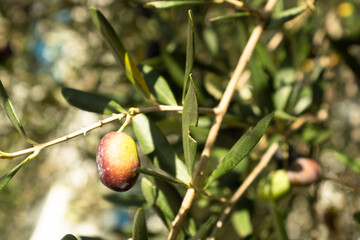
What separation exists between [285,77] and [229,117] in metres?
0.21

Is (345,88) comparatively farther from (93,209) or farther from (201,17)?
(93,209)

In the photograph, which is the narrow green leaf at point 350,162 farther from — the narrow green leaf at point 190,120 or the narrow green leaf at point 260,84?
the narrow green leaf at point 190,120

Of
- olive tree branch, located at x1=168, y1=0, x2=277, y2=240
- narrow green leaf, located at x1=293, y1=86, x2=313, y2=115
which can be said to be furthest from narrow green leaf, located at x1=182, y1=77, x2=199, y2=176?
narrow green leaf, located at x1=293, y1=86, x2=313, y2=115

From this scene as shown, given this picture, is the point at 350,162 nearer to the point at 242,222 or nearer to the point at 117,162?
the point at 242,222

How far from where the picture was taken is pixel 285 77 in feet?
3.29

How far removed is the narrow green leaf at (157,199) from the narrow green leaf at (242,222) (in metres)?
0.26

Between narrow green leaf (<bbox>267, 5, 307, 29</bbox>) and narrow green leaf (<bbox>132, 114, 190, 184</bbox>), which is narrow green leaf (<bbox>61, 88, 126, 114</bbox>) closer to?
narrow green leaf (<bbox>132, 114, 190, 184</bbox>)

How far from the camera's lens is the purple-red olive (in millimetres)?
900

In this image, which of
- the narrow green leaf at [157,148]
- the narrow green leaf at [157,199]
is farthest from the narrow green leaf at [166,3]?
the narrow green leaf at [157,199]

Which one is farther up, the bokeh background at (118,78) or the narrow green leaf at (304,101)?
the narrow green leaf at (304,101)

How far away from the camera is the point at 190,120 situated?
0.59 metres

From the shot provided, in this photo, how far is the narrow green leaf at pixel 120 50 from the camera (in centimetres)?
68

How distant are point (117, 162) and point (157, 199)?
0.62ft

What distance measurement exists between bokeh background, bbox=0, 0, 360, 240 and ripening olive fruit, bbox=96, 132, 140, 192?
0.44 metres
